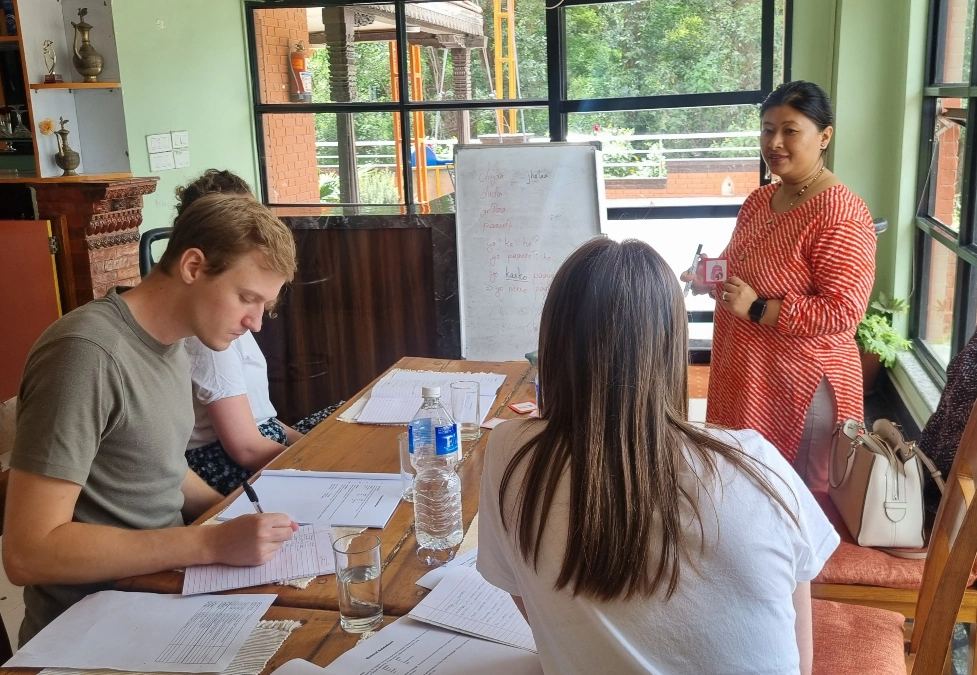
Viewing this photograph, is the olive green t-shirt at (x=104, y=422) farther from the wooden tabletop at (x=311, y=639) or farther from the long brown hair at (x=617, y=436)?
the long brown hair at (x=617, y=436)

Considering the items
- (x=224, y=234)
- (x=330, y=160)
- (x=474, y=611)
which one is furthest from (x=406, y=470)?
(x=330, y=160)

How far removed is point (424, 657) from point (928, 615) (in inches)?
34.1

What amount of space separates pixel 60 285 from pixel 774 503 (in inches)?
150

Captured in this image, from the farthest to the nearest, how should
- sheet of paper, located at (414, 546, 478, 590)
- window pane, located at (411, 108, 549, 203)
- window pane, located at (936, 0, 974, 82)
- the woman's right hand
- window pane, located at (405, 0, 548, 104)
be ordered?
window pane, located at (411, 108, 549, 203)
window pane, located at (405, 0, 548, 104)
window pane, located at (936, 0, 974, 82)
the woman's right hand
sheet of paper, located at (414, 546, 478, 590)

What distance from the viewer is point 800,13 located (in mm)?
4352

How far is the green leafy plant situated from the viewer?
3.93 m

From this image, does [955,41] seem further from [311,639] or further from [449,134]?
[311,639]

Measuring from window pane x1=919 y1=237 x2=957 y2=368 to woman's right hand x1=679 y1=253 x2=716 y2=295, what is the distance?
3.84 feet

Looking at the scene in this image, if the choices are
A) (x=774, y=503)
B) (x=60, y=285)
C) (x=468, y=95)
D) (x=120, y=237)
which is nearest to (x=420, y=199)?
(x=468, y=95)

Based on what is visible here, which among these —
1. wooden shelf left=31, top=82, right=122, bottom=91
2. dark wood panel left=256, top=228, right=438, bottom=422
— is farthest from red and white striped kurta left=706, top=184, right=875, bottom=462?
wooden shelf left=31, top=82, right=122, bottom=91

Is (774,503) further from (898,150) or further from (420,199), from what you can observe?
(420,199)

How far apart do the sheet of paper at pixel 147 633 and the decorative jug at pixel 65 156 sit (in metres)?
3.36

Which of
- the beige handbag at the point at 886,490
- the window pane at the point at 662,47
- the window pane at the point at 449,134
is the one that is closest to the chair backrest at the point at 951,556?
the beige handbag at the point at 886,490

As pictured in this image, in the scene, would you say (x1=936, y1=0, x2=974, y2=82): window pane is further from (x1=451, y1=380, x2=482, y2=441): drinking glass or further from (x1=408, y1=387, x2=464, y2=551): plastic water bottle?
(x1=408, y1=387, x2=464, y2=551): plastic water bottle
